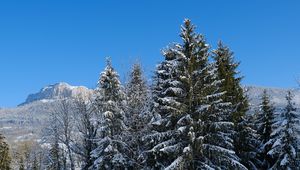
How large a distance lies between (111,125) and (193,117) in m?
10.8

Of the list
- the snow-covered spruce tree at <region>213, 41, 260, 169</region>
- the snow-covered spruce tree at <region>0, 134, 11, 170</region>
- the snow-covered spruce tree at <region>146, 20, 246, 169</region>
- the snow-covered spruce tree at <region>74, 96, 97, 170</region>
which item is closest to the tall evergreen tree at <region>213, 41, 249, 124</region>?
the snow-covered spruce tree at <region>213, 41, 260, 169</region>

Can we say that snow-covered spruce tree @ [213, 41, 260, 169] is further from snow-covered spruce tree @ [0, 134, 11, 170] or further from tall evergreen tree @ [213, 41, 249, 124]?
snow-covered spruce tree @ [0, 134, 11, 170]

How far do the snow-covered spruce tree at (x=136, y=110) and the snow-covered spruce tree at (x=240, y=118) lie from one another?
581 cm

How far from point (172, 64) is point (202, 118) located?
150 inches

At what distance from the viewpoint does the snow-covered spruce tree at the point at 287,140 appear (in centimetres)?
3088

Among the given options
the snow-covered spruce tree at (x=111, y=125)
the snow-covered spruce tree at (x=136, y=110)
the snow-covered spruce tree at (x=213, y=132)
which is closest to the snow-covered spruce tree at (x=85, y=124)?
the snow-covered spruce tree at (x=111, y=125)

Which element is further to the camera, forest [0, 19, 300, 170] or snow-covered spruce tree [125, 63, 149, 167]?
snow-covered spruce tree [125, 63, 149, 167]

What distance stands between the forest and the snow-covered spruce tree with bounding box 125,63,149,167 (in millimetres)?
73

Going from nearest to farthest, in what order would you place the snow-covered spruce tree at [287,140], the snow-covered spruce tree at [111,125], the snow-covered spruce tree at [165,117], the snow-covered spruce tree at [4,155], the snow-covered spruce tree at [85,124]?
the snow-covered spruce tree at [165,117]
the snow-covered spruce tree at [287,140]
the snow-covered spruce tree at [111,125]
the snow-covered spruce tree at [85,124]
the snow-covered spruce tree at [4,155]

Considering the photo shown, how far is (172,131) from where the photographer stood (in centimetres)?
2742

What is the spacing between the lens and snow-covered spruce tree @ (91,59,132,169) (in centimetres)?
3538

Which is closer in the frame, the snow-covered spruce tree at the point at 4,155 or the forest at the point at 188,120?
the forest at the point at 188,120

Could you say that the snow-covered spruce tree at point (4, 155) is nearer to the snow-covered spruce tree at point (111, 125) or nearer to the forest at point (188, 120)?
the forest at point (188, 120)

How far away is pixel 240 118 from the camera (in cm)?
3247
